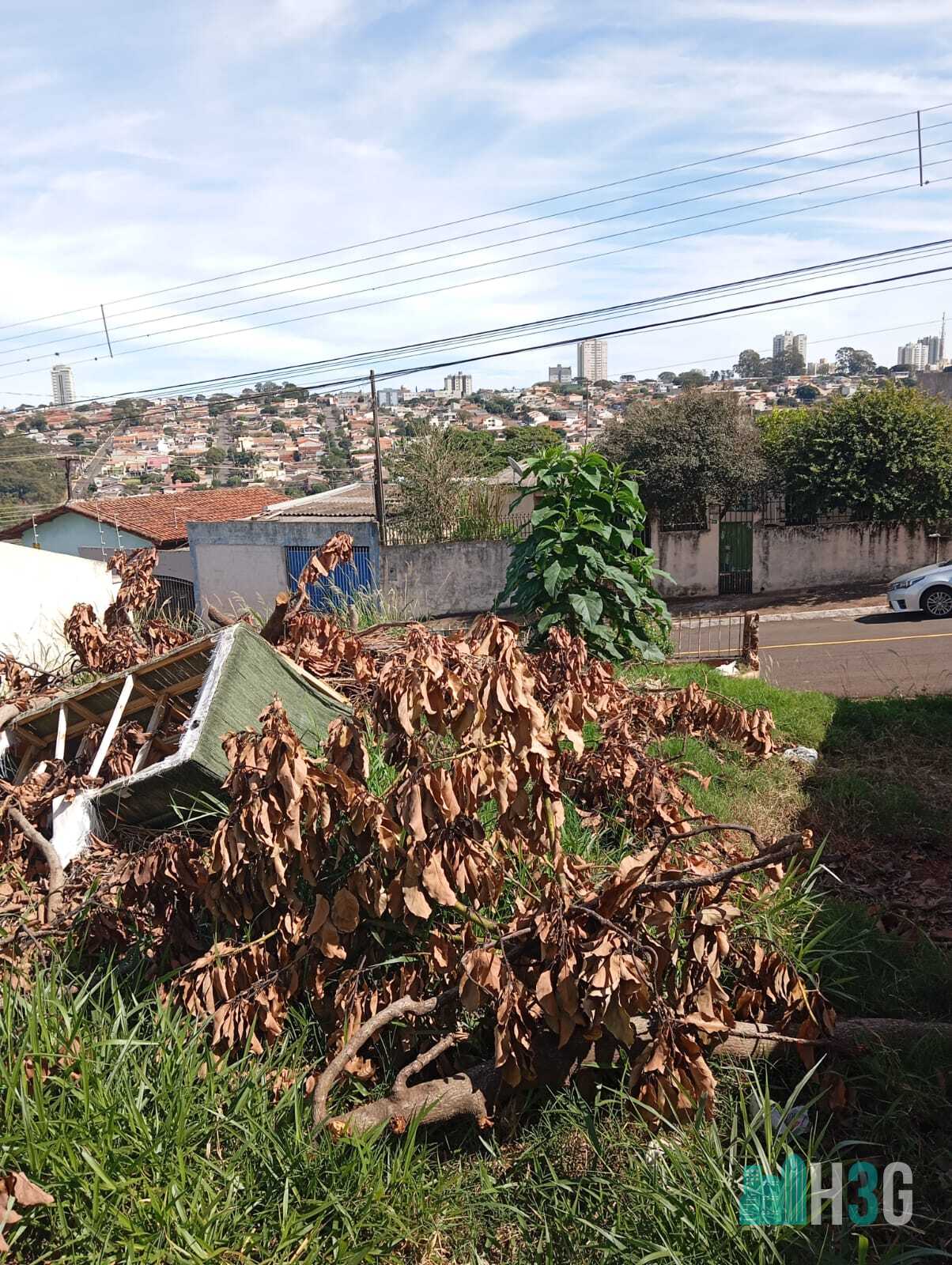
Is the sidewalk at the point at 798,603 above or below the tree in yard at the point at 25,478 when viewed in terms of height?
below

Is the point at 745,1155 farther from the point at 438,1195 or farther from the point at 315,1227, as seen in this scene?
the point at 315,1227

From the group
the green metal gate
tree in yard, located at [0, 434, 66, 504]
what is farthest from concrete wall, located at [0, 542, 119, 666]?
tree in yard, located at [0, 434, 66, 504]

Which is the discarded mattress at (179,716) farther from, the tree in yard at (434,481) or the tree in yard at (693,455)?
the tree in yard at (693,455)

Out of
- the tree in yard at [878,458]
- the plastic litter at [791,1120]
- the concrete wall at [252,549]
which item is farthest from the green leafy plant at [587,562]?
the tree in yard at [878,458]

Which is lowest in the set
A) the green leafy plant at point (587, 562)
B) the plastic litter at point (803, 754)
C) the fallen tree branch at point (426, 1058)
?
the plastic litter at point (803, 754)

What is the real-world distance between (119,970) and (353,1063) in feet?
4.10

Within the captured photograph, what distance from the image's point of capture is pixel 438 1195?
342cm

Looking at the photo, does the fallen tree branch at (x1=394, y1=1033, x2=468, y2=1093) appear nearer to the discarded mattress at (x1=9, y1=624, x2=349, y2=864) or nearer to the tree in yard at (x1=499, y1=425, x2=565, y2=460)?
the discarded mattress at (x1=9, y1=624, x2=349, y2=864)

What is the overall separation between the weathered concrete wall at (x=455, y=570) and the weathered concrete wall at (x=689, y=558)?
3.71m

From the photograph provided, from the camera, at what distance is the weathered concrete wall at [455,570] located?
22375 mm

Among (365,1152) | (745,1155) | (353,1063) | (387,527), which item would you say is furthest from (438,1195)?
(387,527)

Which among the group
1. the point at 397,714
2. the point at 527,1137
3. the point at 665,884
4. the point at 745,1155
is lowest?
the point at 527,1137

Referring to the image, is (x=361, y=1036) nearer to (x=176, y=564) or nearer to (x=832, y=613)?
(x=832, y=613)

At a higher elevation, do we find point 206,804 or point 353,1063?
point 206,804
